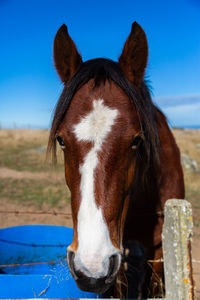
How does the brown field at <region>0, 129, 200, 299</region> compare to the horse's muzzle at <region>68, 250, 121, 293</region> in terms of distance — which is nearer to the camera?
the horse's muzzle at <region>68, 250, 121, 293</region>

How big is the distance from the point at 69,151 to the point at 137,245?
4.47ft

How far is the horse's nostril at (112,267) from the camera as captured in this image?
53.5 inches

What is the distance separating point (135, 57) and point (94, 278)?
5.45ft

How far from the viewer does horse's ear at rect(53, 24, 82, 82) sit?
6.71ft

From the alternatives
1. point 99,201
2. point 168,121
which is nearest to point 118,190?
point 99,201

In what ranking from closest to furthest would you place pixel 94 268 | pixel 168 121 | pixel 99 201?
pixel 94 268
pixel 99 201
pixel 168 121

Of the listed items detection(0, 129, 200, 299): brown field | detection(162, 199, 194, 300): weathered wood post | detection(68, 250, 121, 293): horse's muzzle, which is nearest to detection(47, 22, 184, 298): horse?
detection(68, 250, 121, 293): horse's muzzle

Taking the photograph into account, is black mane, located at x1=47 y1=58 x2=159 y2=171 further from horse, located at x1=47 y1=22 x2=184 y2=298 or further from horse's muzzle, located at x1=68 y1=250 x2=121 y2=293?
horse's muzzle, located at x1=68 y1=250 x2=121 y2=293

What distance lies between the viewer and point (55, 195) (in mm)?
8711

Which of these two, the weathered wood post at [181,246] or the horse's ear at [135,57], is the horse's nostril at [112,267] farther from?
the horse's ear at [135,57]

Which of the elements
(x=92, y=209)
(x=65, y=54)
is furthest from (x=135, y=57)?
(x=92, y=209)

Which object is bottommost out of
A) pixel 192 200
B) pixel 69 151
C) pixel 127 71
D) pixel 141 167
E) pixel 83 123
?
pixel 192 200

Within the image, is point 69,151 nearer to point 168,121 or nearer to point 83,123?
point 83,123

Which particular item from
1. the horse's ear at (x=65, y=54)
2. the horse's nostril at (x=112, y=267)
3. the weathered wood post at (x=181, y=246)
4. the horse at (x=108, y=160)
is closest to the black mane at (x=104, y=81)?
the horse at (x=108, y=160)
